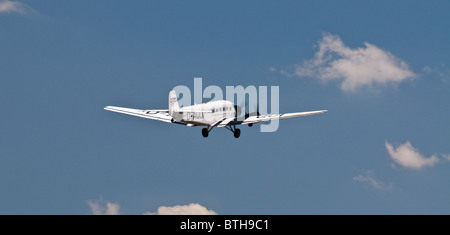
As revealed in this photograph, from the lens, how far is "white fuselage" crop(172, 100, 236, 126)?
74500 mm

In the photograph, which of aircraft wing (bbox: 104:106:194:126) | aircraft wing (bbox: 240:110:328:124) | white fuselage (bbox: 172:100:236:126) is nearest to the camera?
white fuselage (bbox: 172:100:236:126)

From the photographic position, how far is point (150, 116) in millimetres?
80250

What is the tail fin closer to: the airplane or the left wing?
the airplane

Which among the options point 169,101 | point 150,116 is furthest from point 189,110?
point 150,116

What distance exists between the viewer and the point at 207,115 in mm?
76750

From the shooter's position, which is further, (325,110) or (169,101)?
(325,110)

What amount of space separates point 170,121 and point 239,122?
26.1ft

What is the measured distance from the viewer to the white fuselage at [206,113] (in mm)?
74500

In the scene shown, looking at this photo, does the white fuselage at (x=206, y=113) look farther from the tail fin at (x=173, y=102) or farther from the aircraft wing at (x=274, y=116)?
the aircraft wing at (x=274, y=116)

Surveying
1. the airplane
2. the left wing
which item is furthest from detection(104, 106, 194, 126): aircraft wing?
the left wing

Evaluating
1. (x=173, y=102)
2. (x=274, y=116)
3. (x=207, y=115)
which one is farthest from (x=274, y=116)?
(x=173, y=102)

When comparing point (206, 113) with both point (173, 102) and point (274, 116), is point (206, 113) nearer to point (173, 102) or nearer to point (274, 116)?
point (173, 102)
